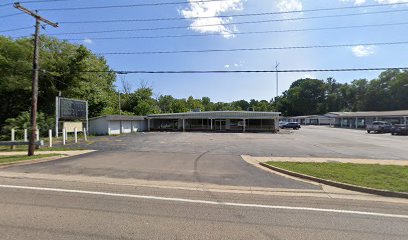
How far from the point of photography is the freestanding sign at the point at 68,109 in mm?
27234

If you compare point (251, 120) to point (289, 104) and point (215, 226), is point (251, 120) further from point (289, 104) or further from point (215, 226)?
point (289, 104)

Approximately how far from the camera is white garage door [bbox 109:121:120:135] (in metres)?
39.0

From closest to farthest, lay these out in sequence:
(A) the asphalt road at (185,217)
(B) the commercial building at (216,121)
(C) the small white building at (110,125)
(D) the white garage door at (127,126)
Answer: (A) the asphalt road at (185,217) → (C) the small white building at (110,125) → (D) the white garage door at (127,126) → (B) the commercial building at (216,121)

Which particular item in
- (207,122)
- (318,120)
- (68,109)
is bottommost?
(207,122)

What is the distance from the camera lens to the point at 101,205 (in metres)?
6.84

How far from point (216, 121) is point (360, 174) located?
137 ft

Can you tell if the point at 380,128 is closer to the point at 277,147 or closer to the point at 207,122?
the point at 207,122

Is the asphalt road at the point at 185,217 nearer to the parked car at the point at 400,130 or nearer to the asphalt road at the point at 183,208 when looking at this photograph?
the asphalt road at the point at 183,208

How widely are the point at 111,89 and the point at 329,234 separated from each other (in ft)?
185

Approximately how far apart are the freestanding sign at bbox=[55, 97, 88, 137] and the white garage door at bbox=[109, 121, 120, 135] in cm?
801

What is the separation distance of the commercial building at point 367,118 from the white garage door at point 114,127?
155 ft

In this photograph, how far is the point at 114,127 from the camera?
40094 mm

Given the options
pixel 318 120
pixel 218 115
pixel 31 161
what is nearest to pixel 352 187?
pixel 31 161

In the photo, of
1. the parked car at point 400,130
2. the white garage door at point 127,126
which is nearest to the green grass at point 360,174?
the parked car at point 400,130
